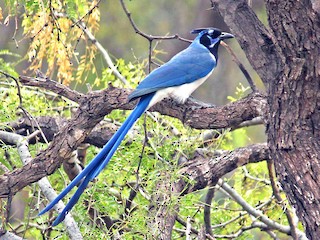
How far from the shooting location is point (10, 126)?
14.0 ft

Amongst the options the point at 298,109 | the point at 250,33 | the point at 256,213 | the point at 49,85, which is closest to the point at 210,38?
the point at 256,213

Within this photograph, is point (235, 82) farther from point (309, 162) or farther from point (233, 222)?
point (309, 162)

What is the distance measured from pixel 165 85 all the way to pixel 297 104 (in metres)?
1.29

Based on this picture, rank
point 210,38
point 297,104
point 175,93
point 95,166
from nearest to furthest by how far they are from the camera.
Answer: point 297,104 < point 95,166 < point 175,93 < point 210,38

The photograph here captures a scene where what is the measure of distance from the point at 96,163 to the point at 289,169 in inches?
32.3

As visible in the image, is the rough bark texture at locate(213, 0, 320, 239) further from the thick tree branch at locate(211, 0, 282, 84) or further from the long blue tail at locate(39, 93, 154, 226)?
the long blue tail at locate(39, 93, 154, 226)

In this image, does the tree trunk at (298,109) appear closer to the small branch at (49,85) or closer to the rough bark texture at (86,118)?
the rough bark texture at (86,118)

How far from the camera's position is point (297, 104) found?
309 cm

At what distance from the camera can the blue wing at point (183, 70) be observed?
4.21 metres

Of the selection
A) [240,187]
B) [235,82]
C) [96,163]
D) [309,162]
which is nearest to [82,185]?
[96,163]

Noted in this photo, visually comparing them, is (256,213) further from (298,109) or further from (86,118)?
(298,109)

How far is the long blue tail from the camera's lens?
3.33 m

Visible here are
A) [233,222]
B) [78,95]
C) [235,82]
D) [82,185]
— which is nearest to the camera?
[82,185]

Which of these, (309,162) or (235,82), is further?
(235,82)
